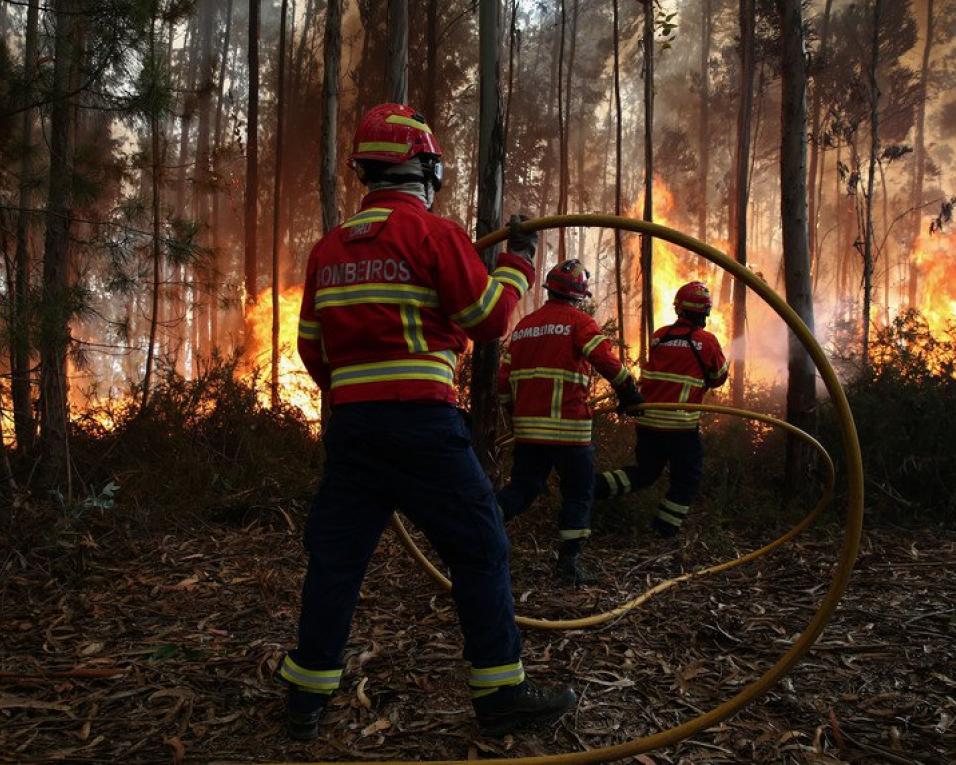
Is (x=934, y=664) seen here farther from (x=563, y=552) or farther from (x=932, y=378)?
(x=932, y=378)

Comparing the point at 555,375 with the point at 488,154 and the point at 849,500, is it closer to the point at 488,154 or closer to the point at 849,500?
the point at 488,154

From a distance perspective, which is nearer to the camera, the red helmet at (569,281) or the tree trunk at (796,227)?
the red helmet at (569,281)

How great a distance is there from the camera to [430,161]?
2.93 metres

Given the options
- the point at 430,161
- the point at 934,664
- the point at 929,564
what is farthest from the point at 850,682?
the point at 430,161

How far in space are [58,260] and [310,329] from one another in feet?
15.7

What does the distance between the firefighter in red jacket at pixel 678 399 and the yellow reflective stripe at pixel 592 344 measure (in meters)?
1.42

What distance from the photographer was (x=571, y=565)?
496cm

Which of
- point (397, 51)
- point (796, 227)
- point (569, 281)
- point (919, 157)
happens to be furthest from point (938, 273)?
point (569, 281)

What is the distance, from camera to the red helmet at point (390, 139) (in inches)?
111

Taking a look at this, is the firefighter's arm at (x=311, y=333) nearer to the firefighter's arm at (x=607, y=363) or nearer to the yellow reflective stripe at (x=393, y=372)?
the yellow reflective stripe at (x=393, y=372)

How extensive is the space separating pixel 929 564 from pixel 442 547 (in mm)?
4222

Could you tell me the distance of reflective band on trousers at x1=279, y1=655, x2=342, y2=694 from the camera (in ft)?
8.91

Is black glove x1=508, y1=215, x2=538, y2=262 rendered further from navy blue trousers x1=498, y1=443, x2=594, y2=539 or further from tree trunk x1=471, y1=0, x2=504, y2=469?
navy blue trousers x1=498, y1=443, x2=594, y2=539

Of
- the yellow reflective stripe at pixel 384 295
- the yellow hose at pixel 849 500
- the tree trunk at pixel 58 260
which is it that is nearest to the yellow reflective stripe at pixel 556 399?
the yellow hose at pixel 849 500
